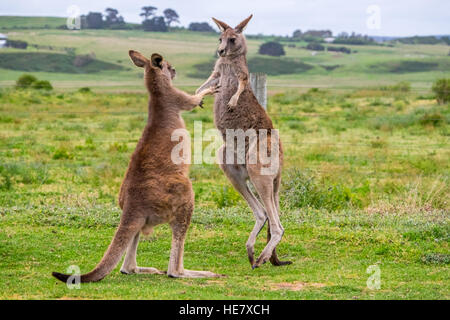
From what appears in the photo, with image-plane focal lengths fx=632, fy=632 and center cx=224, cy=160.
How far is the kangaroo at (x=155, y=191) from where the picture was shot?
5.96 metres

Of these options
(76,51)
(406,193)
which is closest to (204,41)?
(76,51)

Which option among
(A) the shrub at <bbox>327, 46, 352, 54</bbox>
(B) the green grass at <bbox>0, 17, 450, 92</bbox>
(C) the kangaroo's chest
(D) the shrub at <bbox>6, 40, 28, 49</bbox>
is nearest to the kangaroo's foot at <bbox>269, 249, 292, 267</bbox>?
(C) the kangaroo's chest

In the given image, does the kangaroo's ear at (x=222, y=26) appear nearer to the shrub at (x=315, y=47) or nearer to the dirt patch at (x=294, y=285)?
the dirt patch at (x=294, y=285)

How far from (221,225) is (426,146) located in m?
11.9

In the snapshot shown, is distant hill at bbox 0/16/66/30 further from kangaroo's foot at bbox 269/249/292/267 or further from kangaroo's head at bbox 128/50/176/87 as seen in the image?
kangaroo's foot at bbox 269/249/292/267

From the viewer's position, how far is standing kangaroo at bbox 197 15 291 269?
6906mm

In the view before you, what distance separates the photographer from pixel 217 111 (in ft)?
24.0

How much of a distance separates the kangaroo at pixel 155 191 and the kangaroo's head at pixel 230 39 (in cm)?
97

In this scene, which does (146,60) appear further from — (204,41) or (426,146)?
(204,41)

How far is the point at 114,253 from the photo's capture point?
584 centimetres

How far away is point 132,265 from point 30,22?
140 m

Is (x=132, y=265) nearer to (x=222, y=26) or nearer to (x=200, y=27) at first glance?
(x=222, y=26)

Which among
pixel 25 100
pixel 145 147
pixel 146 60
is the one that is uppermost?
pixel 146 60

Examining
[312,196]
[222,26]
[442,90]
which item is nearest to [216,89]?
[222,26]
